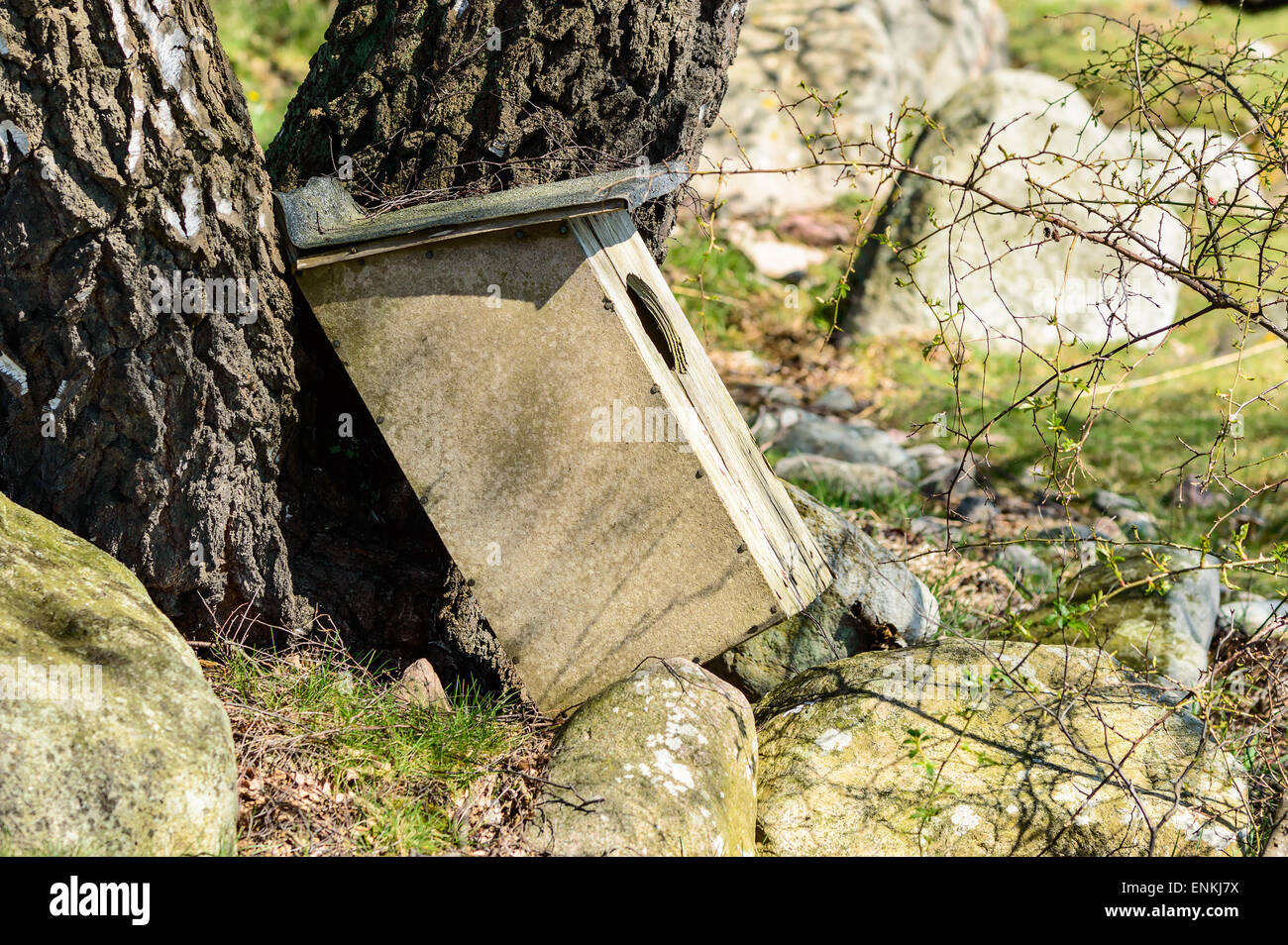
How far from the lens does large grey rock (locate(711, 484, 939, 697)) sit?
3836mm

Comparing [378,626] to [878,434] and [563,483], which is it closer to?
[563,483]

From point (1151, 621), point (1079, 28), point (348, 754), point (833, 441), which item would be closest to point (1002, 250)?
point (833, 441)

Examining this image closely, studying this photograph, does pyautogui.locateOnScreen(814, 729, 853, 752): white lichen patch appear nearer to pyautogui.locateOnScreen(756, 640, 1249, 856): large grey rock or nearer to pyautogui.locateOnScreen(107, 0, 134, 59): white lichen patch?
pyautogui.locateOnScreen(756, 640, 1249, 856): large grey rock

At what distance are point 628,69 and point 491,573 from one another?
166 cm

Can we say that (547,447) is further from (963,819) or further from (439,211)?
(963,819)

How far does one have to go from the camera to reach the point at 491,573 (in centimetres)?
312

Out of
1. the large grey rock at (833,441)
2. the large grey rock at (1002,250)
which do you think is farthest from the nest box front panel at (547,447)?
the large grey rock at (1002,250)

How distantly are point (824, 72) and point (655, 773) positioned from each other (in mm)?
9434

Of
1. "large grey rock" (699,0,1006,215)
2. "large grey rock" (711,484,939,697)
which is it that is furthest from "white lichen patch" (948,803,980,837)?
"large grey rock" (699,0,1006,215)

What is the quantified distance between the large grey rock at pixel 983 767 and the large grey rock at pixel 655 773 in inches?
7.9

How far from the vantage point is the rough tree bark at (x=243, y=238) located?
2691 millimetres

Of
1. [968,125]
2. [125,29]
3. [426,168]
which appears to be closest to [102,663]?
[125,29]

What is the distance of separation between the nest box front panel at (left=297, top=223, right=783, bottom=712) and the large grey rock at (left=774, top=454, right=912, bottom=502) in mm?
2699

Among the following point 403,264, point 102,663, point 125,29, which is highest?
point 125,29
